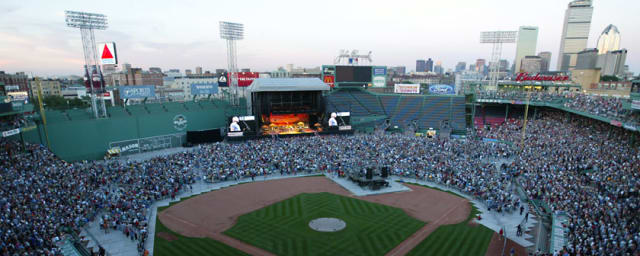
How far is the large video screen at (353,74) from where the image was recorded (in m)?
55.1

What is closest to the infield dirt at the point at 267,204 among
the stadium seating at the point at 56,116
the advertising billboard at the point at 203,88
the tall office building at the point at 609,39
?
the stadium seating at the point at 56,116

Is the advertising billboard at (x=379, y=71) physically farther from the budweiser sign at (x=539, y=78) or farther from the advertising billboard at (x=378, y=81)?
the budweiser sign at (x=539, y=78)

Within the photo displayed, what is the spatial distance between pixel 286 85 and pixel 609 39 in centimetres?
22264

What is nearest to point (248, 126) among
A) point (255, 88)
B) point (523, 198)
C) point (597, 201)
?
point (255, 88)

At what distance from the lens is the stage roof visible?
44.0 metres

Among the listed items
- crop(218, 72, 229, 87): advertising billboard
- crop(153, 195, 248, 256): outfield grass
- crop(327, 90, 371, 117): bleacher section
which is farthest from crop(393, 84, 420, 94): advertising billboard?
crop(153, 195, 248, 256): outfield grass

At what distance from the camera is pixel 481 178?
27000mm

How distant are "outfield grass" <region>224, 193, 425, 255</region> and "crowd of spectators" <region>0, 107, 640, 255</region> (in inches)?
242

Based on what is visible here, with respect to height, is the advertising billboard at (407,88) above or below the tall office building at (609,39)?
below

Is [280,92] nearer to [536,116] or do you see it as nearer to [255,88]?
[255,88]

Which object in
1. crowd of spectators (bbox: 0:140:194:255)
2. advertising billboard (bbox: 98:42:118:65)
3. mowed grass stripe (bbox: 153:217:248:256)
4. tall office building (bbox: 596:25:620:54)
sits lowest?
mowed grass stripe (bbox: 153:217:248:256)

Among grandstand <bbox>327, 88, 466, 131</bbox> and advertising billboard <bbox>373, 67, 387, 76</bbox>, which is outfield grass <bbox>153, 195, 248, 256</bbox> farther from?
advertising billboard <bbox>373, 67, 387, 76</bbox>

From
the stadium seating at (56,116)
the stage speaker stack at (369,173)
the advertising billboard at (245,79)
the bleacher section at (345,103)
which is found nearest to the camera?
the stage speaker stack at (369,173)

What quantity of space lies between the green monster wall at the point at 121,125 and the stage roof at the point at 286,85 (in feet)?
18.8
